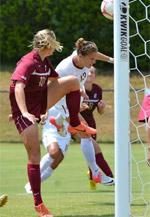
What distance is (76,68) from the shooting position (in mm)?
8578

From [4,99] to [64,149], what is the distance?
1265 centimetres

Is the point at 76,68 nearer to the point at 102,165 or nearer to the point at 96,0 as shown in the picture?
the point at 102,165

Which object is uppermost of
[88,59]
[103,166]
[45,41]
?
[45,41]

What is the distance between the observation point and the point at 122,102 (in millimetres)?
4961

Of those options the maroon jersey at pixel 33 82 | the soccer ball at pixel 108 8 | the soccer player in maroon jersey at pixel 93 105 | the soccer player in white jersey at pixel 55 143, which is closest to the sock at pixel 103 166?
the soccer player in maroon jersey at pixel 93 105

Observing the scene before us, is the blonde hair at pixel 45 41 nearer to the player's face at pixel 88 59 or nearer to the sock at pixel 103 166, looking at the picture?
the player's face at pixel 88 59

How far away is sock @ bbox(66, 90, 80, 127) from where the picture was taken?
770cm

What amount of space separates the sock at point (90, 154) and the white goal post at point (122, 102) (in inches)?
172

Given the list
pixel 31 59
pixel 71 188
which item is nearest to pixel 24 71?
pixel 31 59

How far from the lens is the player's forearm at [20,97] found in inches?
256

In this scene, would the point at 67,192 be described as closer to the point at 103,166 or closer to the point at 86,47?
the point at 103,166

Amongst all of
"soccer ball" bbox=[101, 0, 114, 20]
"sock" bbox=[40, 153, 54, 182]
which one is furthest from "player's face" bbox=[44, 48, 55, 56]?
"sock" bbox=[40, 153, 54, 182]

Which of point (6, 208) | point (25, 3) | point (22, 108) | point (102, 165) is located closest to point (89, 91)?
point (102, 165)

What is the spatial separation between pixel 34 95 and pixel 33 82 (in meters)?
0.13
